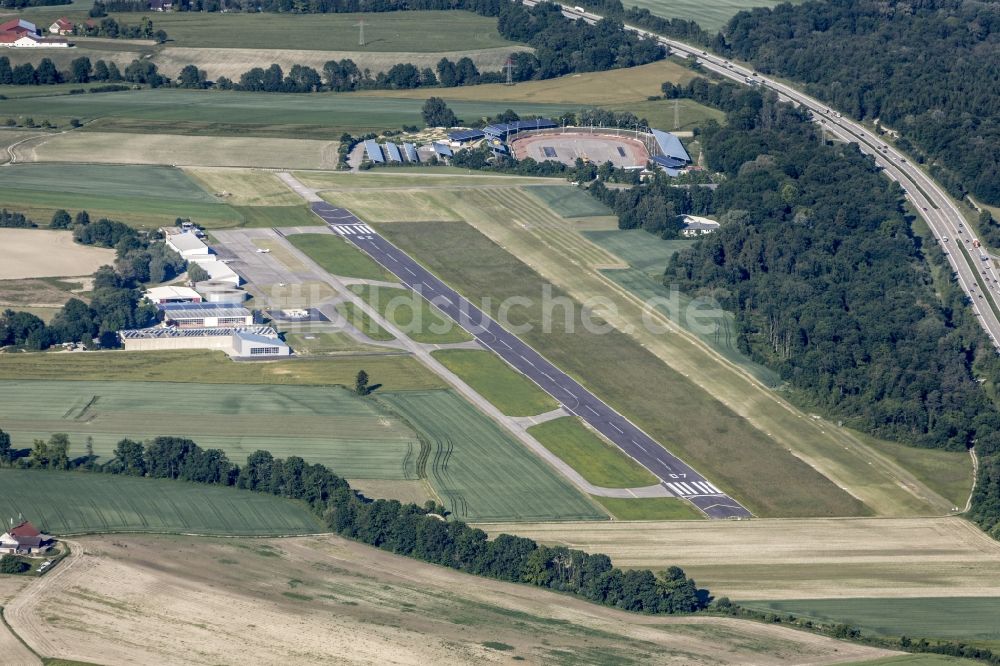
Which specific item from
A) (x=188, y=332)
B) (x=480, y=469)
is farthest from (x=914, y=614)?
(x=188, y=332)

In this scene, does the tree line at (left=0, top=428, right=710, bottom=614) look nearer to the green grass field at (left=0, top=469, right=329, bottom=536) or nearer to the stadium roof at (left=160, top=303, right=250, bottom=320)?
the green grass field at (left=0, top=469, right=329, bottom=536)

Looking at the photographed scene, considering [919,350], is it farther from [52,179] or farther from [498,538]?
[52,179]

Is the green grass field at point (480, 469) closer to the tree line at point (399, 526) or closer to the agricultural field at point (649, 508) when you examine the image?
the agricultural field at point (649, 508)

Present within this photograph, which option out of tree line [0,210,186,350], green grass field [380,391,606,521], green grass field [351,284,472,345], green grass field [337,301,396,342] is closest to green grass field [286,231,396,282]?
green grass field [351,284,472,345]

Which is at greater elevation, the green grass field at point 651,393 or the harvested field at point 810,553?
the green grass field at point 651,393

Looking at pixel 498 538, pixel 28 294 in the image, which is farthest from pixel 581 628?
pixel 28 294

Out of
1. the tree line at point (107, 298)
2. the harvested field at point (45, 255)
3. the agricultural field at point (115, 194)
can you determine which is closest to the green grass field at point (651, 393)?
the agricultural field at point (115, 194)
